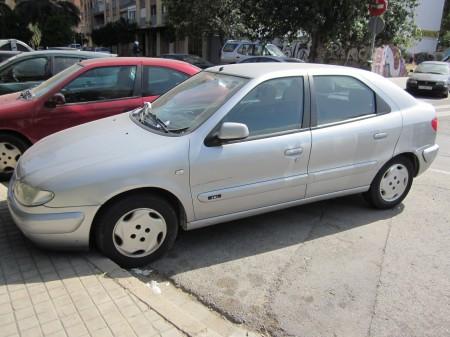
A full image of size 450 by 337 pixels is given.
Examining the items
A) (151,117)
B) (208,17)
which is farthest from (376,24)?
(208,17)

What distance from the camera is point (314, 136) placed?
412 cm

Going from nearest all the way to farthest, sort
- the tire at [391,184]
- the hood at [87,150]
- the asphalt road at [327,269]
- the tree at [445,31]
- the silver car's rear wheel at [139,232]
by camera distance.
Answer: the asphalt road at [327,269]
the hood at [87,150]
the silver car's rear wheel at [139,232]
the tire at [391,184]
the tree at [445,31]

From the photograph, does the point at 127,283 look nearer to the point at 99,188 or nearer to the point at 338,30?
the point at 99,188

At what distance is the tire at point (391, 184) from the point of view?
15.6ft

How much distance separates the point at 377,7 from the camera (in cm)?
1261

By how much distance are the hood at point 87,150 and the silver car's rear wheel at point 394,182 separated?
8.24 ft

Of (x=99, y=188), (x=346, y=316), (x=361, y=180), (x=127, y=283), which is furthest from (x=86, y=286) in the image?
(x=361, y=180)

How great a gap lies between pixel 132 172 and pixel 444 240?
3.12 m

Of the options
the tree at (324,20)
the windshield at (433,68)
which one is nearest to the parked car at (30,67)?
the tree at (324,20)

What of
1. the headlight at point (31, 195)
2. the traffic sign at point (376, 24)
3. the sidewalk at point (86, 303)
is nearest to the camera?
the sidewalk at point (86, 303)

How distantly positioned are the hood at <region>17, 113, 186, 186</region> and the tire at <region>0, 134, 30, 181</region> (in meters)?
1.72

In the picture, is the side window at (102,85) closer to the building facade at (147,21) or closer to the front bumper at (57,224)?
the front bumper at (57,224)

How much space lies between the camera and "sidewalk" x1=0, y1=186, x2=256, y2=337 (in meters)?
2.69

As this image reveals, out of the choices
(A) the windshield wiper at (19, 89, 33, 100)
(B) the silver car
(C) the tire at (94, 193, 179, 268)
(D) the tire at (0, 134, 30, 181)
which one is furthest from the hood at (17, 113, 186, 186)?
(A) the windshield wiper at (19, 89, 33, 100)
